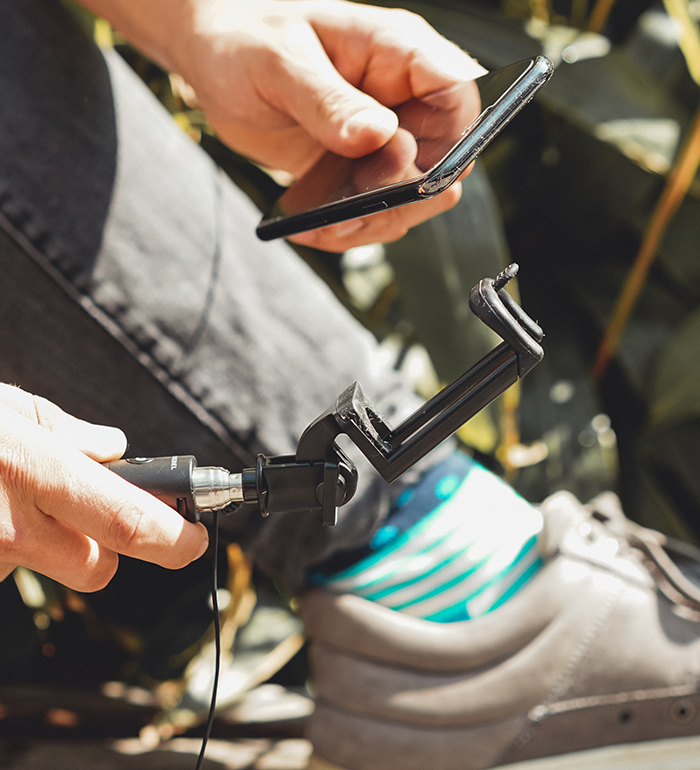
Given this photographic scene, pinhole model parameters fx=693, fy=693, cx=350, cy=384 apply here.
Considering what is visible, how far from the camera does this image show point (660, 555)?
1.67 ft

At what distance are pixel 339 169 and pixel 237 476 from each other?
0.20 m

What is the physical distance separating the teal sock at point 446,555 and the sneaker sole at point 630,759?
0.11 meters

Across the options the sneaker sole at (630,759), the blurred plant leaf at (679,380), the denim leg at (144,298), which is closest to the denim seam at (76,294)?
the denim leg at (144,298)

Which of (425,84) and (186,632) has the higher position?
(425,84)

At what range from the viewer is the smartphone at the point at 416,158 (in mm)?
317

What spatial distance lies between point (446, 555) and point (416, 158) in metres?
0.29

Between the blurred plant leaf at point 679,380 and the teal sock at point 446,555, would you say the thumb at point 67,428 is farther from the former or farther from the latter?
the blurred plant leaf at point 679,380

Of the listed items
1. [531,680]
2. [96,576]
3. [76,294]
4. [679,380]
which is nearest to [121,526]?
[96,576]

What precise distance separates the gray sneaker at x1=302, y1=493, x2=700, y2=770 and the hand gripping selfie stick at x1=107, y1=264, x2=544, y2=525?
22 cm

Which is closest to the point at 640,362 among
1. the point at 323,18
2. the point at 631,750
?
the point at 631,750

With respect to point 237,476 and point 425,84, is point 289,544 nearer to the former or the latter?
point 237,476

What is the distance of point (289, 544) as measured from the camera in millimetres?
484

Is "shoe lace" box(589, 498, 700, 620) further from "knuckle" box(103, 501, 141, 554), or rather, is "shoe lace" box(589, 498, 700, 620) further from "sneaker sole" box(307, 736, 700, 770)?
"knuckle" box(103, 501, 141, 554)

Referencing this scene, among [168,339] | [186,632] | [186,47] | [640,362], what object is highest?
[186,47]
